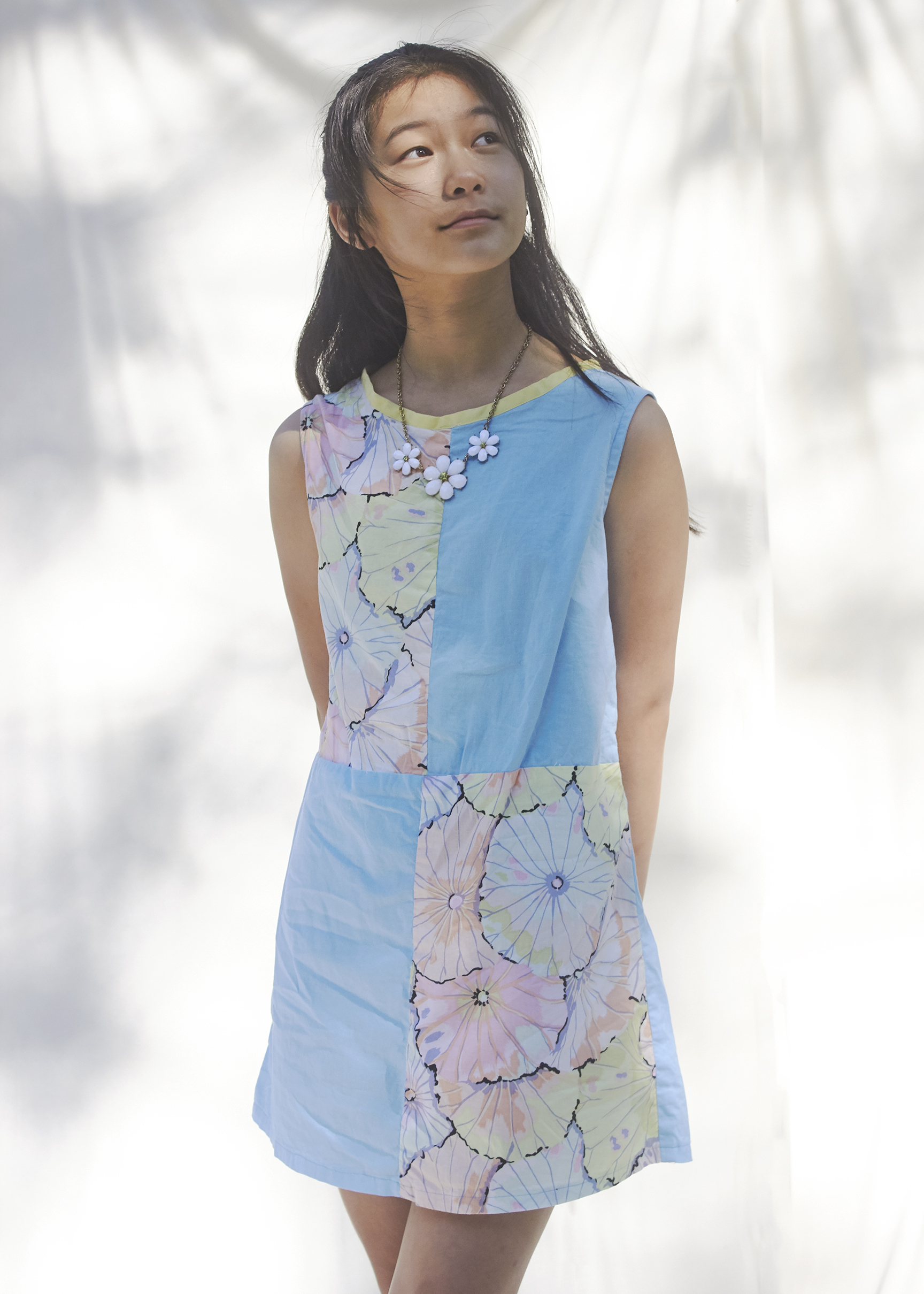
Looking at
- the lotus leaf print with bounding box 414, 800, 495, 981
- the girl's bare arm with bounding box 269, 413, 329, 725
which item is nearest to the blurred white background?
the girl's bare arm with bounding box 269, 413, 329, 725

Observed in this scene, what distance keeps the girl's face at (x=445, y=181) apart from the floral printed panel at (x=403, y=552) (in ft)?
0.69

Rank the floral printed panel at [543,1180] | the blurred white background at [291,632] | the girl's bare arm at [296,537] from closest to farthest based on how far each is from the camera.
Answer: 1. the floral printed panel at [543,1180]
2. the girl's bare arm at [296,537]
3. the blurred white background at [291,632]

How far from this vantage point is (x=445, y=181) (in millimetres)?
1000

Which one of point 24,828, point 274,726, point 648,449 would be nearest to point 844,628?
point 648,449

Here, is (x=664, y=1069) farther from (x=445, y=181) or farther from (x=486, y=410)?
(x=445, y=181)

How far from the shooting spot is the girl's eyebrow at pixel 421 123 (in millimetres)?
1020

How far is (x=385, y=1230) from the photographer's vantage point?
109 cm

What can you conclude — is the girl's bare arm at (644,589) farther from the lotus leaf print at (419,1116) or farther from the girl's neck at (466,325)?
the lotus leaf print at (419,1116)

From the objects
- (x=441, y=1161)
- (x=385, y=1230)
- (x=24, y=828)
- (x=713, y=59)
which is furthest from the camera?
(x=24, y=828)

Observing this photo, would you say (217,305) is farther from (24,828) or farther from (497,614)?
(497,614)

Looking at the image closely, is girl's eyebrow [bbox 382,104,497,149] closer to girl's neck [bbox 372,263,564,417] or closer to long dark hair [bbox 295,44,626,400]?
long dark hair [bbox 295,44,626,400]

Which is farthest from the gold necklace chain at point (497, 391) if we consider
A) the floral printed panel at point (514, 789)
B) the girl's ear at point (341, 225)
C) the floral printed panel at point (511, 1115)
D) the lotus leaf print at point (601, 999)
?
the floral printed panel at point (511, 1115)

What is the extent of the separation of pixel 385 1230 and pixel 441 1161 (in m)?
0.20

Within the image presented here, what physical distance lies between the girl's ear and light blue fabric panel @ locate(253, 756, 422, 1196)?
502 mm
